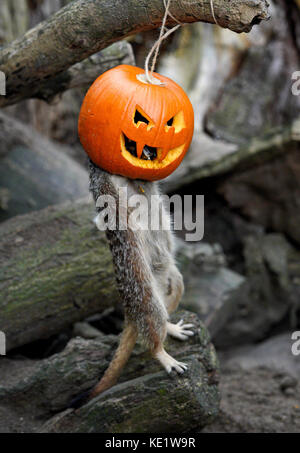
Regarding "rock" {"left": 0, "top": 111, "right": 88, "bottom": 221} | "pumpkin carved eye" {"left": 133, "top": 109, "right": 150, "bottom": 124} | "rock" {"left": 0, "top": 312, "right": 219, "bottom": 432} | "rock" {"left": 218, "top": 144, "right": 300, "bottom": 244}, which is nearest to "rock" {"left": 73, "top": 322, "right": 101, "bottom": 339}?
"rock" {"left": 0, "top": 312, "right": 219, "bottom": 432}

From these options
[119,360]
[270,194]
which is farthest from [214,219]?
[119,360]

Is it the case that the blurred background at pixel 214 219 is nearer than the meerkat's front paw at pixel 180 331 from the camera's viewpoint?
No

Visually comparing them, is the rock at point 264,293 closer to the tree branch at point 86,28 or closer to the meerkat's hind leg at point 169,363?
the meerkat's hind leg at point 169,363

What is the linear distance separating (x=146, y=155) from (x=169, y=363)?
138 centimetres

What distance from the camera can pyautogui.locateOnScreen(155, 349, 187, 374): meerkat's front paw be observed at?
2996 mm

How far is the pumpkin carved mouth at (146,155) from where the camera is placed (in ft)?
8.85

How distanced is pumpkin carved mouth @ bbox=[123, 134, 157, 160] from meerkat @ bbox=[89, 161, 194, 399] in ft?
0.75

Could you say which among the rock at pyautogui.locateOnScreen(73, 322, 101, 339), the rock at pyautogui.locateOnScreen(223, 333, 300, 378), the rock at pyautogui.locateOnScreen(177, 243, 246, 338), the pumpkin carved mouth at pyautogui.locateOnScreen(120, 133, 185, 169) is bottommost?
the rock at pyautogui.locateOnScreen(223, 333, 300, 378)

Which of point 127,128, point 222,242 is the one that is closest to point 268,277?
point 222,242

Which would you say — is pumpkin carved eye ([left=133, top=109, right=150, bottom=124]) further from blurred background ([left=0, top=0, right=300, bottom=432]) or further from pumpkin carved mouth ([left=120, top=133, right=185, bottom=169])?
blurred background ([left=0, top=0, right=300, bottom=432])

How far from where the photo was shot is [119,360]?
10.4 feet

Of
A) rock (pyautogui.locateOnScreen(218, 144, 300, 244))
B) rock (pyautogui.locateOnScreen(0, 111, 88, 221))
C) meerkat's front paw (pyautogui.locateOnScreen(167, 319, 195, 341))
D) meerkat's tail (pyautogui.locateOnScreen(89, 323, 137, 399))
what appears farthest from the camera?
rock (pyautogui.locateOnScreen(218, 144, 300, 244))

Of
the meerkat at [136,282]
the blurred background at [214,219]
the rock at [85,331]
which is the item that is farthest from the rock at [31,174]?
the meerkat at [136,282]

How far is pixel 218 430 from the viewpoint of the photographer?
368 centimetres
